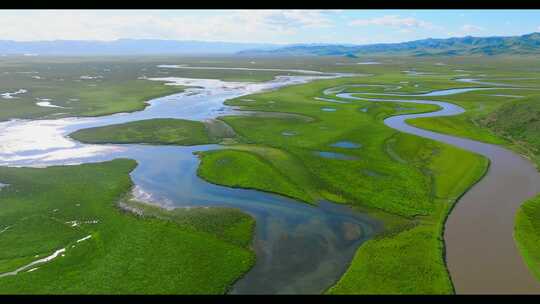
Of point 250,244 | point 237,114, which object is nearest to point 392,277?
point 250,244

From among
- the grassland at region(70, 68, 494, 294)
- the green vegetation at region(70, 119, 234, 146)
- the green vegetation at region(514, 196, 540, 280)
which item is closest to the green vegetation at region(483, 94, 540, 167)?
the grassland at region(70, 68, 494, 294)

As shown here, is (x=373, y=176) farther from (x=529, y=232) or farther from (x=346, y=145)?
(x=529, y=232)

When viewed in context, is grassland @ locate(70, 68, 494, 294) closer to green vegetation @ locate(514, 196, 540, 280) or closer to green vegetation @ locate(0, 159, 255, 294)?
green vegetation @ locate(514, 196, 540, 280)

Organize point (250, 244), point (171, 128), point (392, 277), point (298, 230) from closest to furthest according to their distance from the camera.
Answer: point (392, 277), point (250, 244), point (298, 230), point (171, 128)

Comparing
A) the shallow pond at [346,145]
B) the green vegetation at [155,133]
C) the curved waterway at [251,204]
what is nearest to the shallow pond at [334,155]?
the shallow pond at [346,145]

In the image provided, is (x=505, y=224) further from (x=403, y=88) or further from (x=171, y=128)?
(x=403, y=88)
